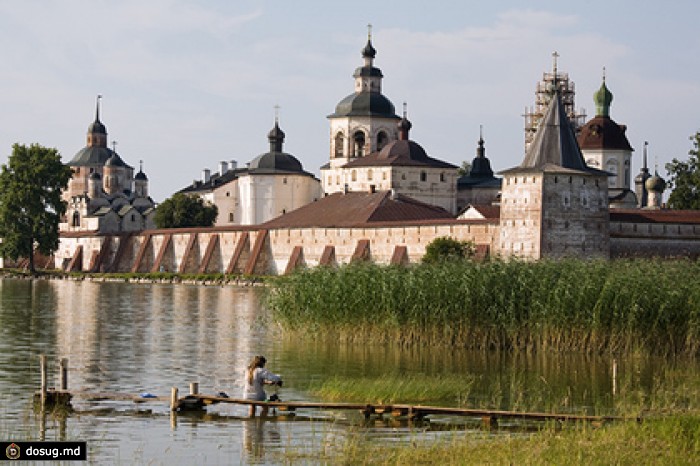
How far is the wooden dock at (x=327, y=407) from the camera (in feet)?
48.9

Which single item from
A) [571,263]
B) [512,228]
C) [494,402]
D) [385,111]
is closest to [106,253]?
[385,111]

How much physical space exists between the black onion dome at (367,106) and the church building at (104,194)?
13.4 meters

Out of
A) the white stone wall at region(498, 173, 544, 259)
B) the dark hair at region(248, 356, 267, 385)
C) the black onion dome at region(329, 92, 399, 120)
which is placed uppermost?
the black onion dome at region(329, 92, 399, 120)

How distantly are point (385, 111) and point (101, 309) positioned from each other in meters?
37.3

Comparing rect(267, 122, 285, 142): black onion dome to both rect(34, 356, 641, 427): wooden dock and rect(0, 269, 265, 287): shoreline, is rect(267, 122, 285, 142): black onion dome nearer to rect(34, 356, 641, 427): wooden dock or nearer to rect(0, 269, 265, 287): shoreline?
rect(0, 269, 265, 287): shoreline

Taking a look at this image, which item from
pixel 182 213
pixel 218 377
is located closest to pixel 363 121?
pixel 182 213

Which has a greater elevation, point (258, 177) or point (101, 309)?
point (258, 177)

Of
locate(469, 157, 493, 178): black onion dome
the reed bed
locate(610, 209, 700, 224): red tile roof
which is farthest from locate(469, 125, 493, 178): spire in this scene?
the reed bed

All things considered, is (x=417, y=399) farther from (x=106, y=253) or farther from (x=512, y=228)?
(x=106, y=253)

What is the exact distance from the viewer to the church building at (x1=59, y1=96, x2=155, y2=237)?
262 feet

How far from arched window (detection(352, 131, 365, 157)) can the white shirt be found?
56.0 metres

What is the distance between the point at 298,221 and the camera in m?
59.2

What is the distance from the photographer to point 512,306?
21.7m

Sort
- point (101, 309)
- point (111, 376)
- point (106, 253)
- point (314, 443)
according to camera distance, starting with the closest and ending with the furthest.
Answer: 1. point (314, 443)
2. point (111, 376)
3. point (101, 309)
4. point (106, 253)
